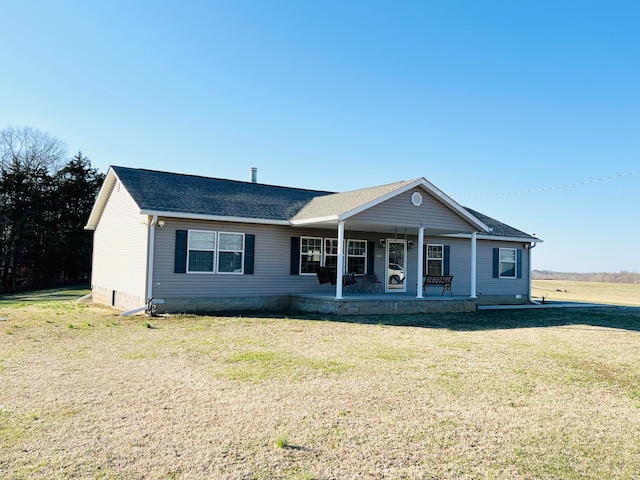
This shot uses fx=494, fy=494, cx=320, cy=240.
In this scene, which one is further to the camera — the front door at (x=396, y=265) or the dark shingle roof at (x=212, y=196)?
the front door at (x=396, y=265)

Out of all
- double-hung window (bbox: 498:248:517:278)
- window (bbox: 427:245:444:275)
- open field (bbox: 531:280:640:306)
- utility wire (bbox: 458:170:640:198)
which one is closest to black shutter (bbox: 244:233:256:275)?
window (bbox: 427:245:444:275)

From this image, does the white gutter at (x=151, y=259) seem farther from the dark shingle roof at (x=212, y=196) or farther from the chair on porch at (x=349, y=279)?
the chair on porch at (x=349, y=279)

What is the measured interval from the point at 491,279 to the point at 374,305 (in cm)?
763

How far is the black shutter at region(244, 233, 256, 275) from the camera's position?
1412 centimetres

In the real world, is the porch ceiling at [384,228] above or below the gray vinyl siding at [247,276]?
above

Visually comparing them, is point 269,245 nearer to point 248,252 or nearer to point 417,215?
point 248,252

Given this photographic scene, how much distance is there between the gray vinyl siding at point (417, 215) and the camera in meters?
13.8

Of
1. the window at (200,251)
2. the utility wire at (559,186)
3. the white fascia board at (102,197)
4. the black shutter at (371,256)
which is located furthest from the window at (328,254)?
the utility wire at (559,186)

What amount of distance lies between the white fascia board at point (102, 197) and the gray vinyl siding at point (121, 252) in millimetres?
219

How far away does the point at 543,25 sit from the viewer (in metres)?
15.6

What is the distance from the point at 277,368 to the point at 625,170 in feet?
67.5

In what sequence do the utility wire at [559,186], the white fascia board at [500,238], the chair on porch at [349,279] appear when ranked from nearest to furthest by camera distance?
the chair on porch at [349,279], the white fascia board at [500,238], the utility wire at [559,186]

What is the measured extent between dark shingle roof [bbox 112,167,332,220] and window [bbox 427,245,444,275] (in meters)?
4.78

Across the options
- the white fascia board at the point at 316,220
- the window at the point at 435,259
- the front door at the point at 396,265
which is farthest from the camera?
the window at the point at 435,259
